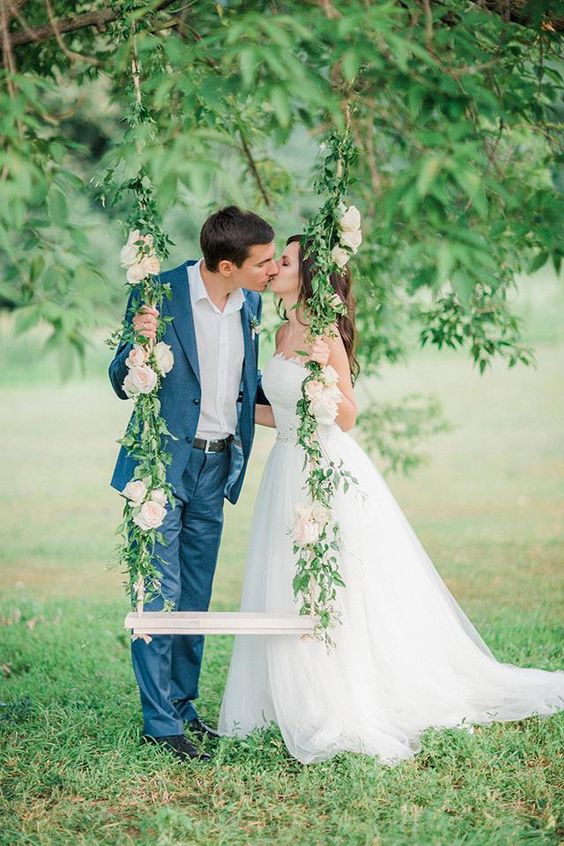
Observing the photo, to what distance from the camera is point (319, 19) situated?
291 cm

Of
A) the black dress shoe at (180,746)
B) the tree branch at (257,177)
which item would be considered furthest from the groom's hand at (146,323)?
the tree branch at (257,177)

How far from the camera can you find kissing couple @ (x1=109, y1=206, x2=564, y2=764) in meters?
4.03

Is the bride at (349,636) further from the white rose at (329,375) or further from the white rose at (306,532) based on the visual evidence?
the white rose at (306,532)

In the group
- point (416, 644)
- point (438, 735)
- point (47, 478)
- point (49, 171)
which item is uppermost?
point (49, 171)

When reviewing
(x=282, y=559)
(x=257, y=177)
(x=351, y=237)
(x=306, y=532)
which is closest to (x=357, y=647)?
(x=282, y=559)

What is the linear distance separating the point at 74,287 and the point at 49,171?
→ 0.39 metres

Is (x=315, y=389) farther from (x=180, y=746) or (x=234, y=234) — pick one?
(x=180, y=746)

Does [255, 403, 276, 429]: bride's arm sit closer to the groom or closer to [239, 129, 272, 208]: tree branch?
the groom

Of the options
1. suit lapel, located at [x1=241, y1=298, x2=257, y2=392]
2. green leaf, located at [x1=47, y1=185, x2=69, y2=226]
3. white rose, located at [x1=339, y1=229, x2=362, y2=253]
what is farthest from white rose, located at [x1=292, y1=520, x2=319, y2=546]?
green leaf, located at [x1=47, y1=185, x2=69, y2=226]

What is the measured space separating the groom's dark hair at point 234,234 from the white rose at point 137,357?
48cm

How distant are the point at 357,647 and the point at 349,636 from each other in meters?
0.05

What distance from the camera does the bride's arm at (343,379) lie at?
159 inches

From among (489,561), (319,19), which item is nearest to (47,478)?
(489,561)

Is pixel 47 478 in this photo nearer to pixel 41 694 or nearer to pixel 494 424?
pixel 494 424
